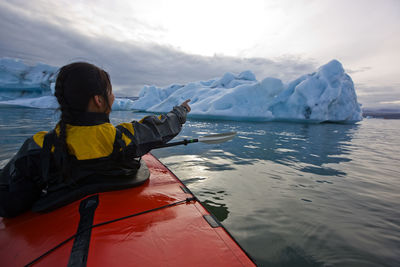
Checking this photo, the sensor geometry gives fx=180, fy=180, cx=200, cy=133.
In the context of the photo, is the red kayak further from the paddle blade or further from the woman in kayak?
the paddle blade

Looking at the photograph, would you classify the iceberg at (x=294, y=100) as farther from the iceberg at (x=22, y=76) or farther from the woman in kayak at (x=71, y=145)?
the iceberg at (x=22, y=76)

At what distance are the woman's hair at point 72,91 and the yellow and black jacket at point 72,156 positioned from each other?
0.11 ft

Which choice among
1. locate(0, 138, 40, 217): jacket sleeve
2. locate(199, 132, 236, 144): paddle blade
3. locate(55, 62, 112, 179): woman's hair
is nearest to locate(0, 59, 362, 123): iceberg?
locate(199, 132, 236, 144): paddle blade

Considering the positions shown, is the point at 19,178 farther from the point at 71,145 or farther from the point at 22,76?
the point at 22,76

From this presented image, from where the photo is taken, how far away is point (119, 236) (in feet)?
3.22

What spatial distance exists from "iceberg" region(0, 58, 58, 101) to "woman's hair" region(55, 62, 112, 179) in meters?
27.4

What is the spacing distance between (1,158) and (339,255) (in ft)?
16.9

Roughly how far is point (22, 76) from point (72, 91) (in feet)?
108

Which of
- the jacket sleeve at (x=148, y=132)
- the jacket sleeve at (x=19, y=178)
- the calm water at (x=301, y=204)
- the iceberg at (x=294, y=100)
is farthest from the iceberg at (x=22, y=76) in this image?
the jacket sleeve at (x=148, y=132)

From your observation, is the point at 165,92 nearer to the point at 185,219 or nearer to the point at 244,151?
the point at 244,151

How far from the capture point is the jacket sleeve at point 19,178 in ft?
3.43

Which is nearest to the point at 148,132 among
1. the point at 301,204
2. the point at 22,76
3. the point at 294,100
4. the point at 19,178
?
the point at 19,178

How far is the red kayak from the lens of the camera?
2.81 feet

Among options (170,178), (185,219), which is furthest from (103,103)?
(170,178)
